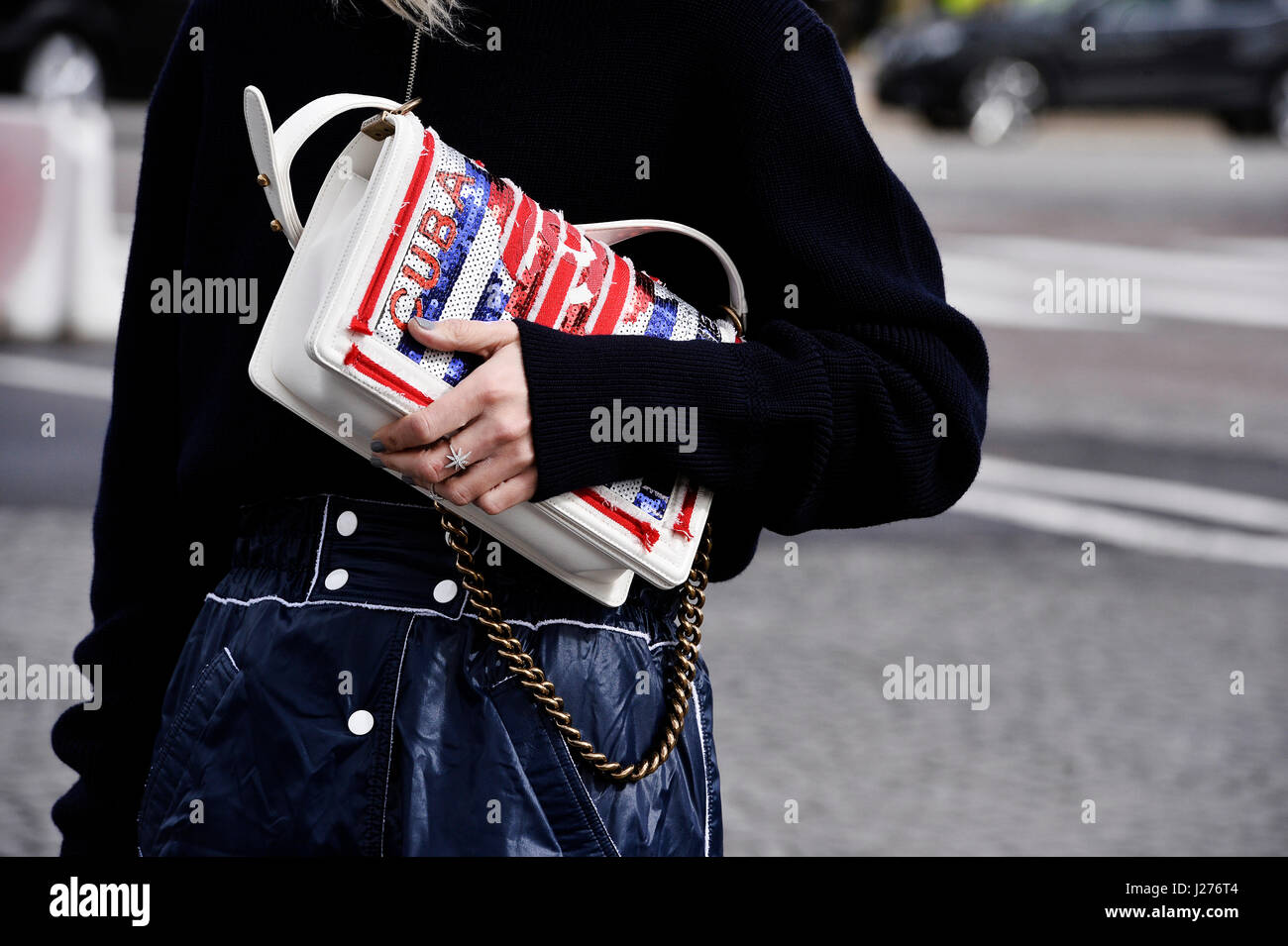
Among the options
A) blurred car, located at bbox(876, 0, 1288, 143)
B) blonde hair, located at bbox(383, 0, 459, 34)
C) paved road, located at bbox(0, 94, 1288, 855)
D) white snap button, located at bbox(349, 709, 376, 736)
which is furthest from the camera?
blurred car, located at bbox(876, 0, 1288, 143)

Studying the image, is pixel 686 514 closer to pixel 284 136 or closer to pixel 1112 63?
pixel 284 136

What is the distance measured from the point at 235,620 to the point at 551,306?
476 mm

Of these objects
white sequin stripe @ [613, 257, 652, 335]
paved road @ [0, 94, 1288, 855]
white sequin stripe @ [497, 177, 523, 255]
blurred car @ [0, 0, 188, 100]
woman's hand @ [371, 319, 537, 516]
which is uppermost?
blurred car @ [0, 0, 188, 100]

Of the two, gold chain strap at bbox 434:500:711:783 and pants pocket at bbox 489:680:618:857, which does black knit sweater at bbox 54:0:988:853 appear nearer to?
gold chain strap at bbox 434:500:711:783

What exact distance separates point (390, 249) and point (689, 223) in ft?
1.27

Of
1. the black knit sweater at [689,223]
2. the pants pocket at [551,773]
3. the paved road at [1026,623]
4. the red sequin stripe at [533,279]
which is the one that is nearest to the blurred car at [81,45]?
the paved road at [1026,623]

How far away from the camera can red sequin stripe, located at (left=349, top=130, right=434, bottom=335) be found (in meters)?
1.62

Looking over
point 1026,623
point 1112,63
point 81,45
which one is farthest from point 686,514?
point 1112,63

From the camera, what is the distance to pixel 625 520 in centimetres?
173

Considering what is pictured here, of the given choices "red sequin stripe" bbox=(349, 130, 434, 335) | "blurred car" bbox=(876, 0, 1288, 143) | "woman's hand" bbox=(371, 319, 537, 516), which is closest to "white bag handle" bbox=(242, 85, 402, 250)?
"red sequin stripe" bbox=(349, 130, 434, 335)

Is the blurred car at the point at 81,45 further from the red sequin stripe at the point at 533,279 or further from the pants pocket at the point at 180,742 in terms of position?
the red sequin stripe at the point at 533,279

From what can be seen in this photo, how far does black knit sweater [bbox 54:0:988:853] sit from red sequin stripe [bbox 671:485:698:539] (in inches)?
1.2

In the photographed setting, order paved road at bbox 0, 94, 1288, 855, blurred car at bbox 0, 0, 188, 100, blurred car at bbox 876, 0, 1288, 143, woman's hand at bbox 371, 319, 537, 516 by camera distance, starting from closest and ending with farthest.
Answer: woman's hand at bbox 371, 319, 537, 516, paved road at bbox 0, 94, 1288, 855, blurred car at bbox 0, 0, 188, 100, blurred car at bbox 876, 0, 1288, 143

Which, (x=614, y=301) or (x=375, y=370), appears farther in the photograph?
(x=614, y=301)
